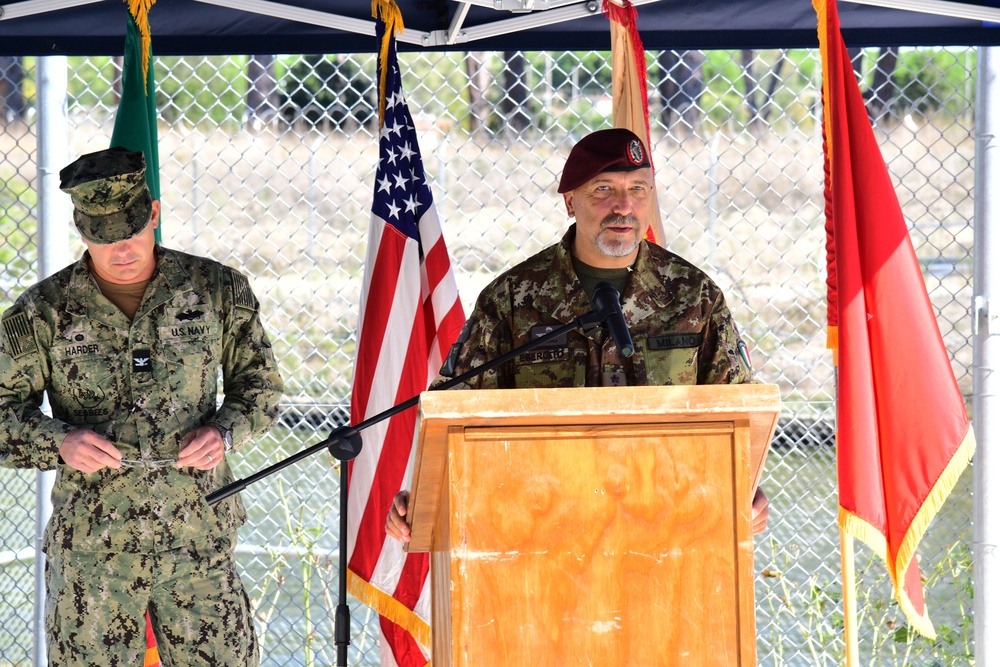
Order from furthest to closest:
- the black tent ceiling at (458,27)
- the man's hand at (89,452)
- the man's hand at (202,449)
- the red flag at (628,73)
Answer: the black tent ceiling at (458,27) < the red flag at (628,73) < the man's hand at (202,449) < the man's hand at (89,452)

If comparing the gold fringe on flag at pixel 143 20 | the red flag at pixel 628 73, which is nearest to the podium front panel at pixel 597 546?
the red flag at pixel 628 73

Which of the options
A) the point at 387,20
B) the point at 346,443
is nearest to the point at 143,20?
the point at 387,20

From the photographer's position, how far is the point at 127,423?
Result: 10.5 feet

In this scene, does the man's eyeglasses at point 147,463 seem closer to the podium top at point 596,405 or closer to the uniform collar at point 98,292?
the uniform collar at point 98,292

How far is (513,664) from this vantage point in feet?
6.40

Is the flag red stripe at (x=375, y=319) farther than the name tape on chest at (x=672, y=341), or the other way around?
the flag red stripe at (x=375, y=319)

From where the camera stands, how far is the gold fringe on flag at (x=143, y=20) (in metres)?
3.84

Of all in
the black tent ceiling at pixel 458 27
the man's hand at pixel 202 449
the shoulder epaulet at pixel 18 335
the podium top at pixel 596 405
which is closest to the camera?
the podium top at pixel 596 405

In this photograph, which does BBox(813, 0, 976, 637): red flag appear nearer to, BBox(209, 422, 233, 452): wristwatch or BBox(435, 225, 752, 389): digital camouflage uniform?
BBox(435, 225, 752, 389): digital camouflage uniform

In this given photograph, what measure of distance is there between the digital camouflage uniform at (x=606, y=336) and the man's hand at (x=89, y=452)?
876 millimetres

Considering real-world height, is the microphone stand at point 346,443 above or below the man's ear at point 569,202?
below

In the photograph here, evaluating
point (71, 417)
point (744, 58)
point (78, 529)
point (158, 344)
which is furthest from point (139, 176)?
point (744, 58)

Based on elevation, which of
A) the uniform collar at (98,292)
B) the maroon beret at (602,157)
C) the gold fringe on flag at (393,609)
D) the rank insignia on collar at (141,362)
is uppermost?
the maroon beret at (602,157)

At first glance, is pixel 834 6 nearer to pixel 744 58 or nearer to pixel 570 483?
pixel 570 483
